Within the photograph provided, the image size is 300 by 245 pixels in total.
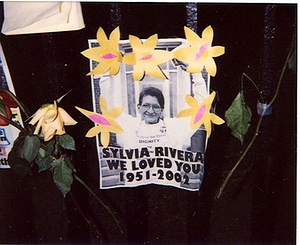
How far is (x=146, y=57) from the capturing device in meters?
1.28

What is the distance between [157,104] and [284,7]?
414 mm

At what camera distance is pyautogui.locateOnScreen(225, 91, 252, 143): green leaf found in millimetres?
1325

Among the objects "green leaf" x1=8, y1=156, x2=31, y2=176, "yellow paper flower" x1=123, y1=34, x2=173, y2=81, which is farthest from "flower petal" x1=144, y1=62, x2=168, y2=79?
"green leaf" x1=8, y1=156, x2=31, y2=176

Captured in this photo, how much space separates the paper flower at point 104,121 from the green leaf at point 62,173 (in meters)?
0.11

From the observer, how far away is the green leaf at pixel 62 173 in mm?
1383

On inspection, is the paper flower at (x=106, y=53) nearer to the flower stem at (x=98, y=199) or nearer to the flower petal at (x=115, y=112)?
the flower petal at (x=115, y=112)

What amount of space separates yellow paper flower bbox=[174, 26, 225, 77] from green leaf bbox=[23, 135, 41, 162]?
45 cm

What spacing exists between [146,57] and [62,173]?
1.34 feet

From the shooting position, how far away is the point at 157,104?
1.32m

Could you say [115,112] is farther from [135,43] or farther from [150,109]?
[135,43]

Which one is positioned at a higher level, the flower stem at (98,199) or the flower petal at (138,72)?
the flower petal at (138,72)

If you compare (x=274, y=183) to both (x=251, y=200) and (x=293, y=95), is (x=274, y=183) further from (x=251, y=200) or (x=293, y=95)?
(x=293, y=95)

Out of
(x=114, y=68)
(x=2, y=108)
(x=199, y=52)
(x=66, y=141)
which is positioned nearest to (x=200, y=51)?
(x=199, y=52)

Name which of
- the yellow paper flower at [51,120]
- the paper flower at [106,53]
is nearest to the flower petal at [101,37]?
the paper flower at [106,53]
